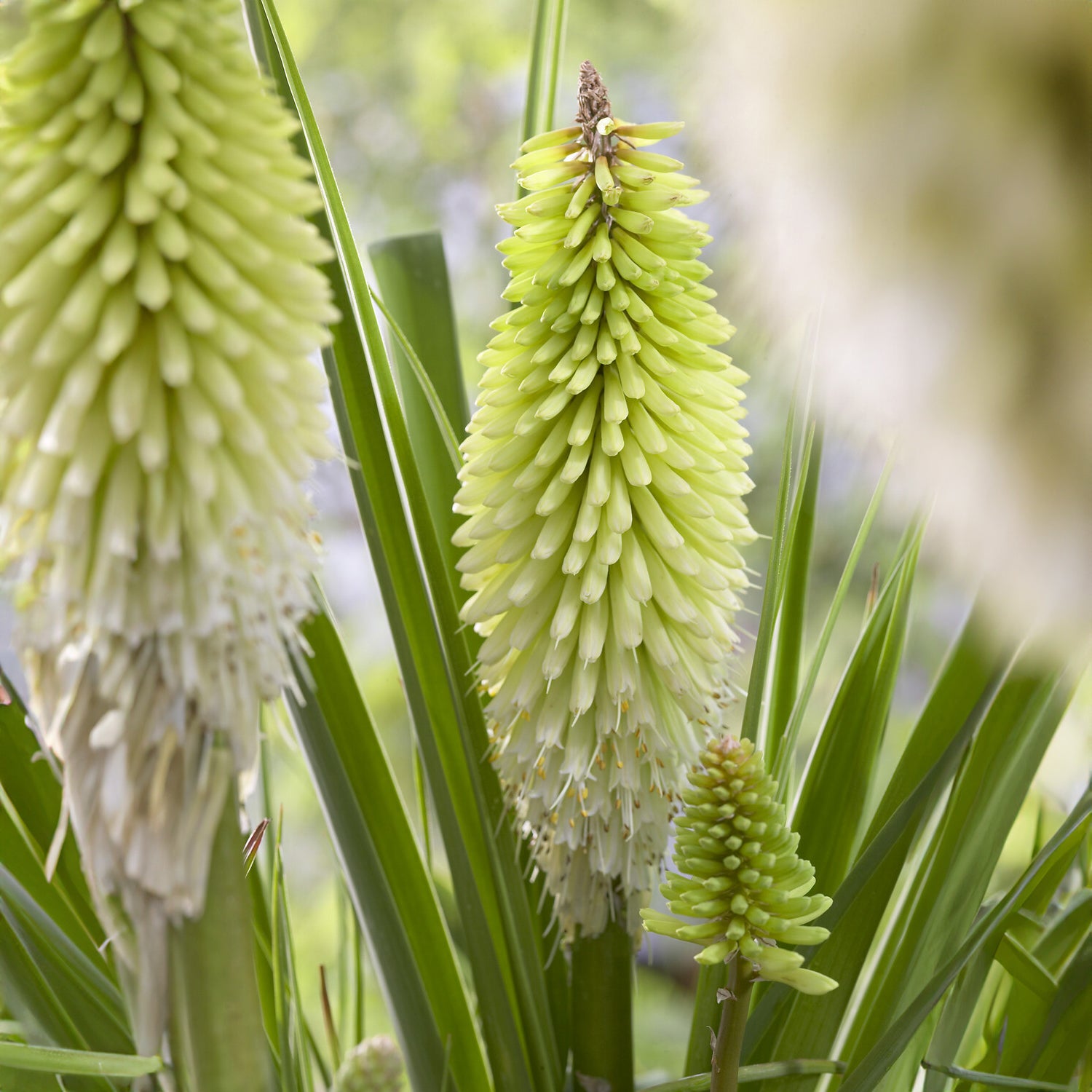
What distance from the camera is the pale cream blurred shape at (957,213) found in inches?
5.8

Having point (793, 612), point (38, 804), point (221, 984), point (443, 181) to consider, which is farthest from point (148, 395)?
point (443, 181)

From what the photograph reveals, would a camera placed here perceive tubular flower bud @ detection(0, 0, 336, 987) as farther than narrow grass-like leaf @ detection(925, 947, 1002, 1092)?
No

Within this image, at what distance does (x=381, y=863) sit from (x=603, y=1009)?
4.4 inches

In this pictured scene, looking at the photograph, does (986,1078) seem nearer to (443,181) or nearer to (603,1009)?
(603,1009)

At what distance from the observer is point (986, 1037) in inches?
21.0

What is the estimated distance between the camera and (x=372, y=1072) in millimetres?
437

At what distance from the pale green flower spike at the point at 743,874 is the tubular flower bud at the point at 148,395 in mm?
155

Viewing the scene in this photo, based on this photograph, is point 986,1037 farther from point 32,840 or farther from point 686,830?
point 32,840

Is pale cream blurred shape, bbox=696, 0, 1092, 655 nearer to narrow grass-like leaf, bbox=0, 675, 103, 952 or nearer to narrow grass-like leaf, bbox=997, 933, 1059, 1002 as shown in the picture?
narrow grass-like leaf, bbox=997, 933, 1059, 1002

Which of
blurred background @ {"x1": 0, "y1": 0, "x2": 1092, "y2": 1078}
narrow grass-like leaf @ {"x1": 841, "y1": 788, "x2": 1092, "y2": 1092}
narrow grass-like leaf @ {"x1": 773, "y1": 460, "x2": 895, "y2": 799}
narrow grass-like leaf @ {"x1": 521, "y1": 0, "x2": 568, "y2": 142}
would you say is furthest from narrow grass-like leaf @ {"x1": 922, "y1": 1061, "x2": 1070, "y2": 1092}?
blurred background @ {"x1": 0, "y1": 0, "x2": 1092, "y2": 1078}

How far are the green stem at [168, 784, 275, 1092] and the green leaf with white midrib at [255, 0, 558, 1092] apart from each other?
0.17 metres

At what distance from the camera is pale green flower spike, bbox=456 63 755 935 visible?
1.39 feet

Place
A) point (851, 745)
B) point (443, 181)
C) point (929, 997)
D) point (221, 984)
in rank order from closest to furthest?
point (221, 984), point (929, 997), point (851, 745), point (443, 181)

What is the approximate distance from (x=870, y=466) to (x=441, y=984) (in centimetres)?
30
